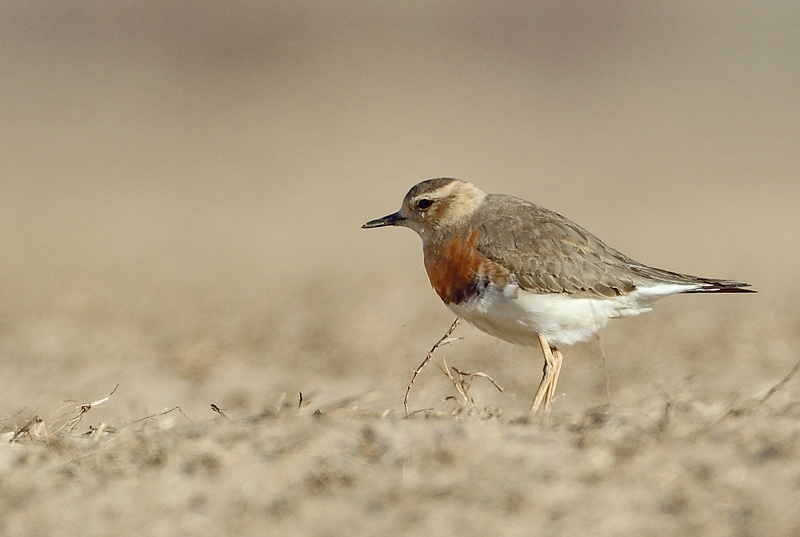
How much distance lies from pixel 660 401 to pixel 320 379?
3.74 meters

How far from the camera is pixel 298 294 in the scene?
12.8 m

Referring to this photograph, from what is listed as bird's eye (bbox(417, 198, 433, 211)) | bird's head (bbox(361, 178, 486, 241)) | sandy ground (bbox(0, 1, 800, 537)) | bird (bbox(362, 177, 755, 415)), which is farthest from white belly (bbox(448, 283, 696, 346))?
bird's eye (bbox(417, 198, 433, 211))

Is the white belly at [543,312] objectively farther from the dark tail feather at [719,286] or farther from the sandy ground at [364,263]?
the sandy ground at [364,263]

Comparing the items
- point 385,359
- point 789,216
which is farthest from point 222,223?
point 385,359

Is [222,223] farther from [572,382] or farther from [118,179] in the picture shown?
[572,382]

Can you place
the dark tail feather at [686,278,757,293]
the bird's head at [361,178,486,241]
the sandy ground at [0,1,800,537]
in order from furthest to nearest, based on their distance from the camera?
the bird's head at [361,178,486,241] < the dark tail feather at [686,278,757,293] < the sandy ground at [0,1,800,537]

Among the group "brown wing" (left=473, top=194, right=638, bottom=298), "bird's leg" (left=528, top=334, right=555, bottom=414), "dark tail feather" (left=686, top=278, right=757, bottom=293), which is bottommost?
"bird's leg" (left=528, top=334, right=555, bottom=414)

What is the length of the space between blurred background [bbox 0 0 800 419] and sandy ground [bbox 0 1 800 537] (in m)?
0.08

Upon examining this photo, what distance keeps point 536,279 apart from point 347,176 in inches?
791

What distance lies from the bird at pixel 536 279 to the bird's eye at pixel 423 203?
19 cm

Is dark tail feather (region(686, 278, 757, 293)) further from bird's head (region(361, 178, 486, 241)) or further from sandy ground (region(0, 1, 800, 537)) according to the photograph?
bird's head (region(361, 178, 486, 241))

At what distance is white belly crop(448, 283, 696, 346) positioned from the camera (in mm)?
6457

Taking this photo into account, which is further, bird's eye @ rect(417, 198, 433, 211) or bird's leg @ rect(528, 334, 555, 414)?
bird's eye @ rect(417, 198, 433, 211)

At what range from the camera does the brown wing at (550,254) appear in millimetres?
6555
